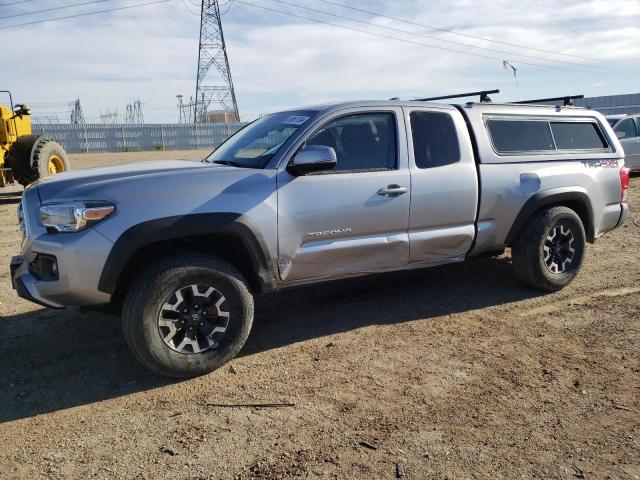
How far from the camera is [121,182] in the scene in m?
3.74

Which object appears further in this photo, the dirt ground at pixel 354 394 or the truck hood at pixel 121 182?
the truck hood at pixel 121 182

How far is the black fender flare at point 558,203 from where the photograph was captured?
5.37 metres

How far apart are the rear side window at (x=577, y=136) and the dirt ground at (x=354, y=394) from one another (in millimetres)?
1536

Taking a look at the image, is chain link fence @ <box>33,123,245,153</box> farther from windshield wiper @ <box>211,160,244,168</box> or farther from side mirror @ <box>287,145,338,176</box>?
side mirror @ <box>287,145,338,176</box>

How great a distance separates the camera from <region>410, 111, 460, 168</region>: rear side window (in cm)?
484

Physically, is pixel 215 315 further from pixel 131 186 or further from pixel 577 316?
pixel 577 316

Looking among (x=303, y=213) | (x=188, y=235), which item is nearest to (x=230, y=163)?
(x=303, y=213)

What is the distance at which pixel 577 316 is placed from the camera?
5.02 meters

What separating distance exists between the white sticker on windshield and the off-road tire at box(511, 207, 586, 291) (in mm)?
2510

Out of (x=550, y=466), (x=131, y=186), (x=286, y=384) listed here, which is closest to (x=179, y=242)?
(x=131, y=186)

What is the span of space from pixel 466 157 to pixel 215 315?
2638 mm

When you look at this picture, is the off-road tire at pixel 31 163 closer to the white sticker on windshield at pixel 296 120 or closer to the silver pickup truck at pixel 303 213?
the silver pickup truck at pixel 303 213

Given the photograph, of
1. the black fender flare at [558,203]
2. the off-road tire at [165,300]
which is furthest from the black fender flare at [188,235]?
the black fender flare at [558,203]

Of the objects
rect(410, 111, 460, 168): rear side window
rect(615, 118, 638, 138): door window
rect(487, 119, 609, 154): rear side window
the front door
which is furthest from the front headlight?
rect(615, 118, 638, 138): door window
